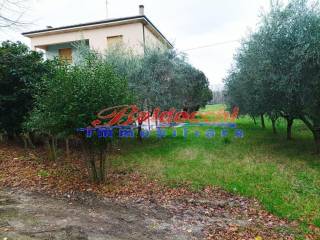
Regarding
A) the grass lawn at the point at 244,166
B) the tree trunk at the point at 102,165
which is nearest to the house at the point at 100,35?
the grass lawn at the point at 244,166

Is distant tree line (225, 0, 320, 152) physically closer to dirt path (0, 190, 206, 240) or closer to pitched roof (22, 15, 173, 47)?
dirt path (0, 190, 206, 240)

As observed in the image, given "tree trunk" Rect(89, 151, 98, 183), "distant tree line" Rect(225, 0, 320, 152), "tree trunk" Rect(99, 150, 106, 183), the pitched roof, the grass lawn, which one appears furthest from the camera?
the pitched roof

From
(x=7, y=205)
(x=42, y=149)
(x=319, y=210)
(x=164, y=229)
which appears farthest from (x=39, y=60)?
(x=319, y=210)

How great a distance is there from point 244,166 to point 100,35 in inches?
609

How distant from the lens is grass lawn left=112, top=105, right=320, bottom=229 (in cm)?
668

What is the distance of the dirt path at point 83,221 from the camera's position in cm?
479

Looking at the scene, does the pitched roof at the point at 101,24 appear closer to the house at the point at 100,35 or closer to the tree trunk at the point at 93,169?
the house at the point at 100,35

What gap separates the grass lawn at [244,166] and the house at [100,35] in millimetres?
8556

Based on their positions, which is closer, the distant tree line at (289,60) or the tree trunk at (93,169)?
the tree trunk at (93,169)

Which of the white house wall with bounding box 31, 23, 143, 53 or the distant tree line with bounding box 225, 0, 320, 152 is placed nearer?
the distant tree line with bounding box 225, 0, 320, 152

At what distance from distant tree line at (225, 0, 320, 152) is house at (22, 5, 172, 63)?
9277 millimetres

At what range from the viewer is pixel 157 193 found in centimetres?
722

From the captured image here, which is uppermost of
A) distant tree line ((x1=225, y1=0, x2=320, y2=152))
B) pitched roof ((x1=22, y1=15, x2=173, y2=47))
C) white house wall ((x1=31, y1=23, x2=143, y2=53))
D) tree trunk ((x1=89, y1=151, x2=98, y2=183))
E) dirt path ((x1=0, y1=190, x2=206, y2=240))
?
pitched roof ((x1=22, y1=15, x2=173, y2=47))

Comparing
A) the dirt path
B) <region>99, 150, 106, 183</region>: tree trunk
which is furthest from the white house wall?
the dirt path
